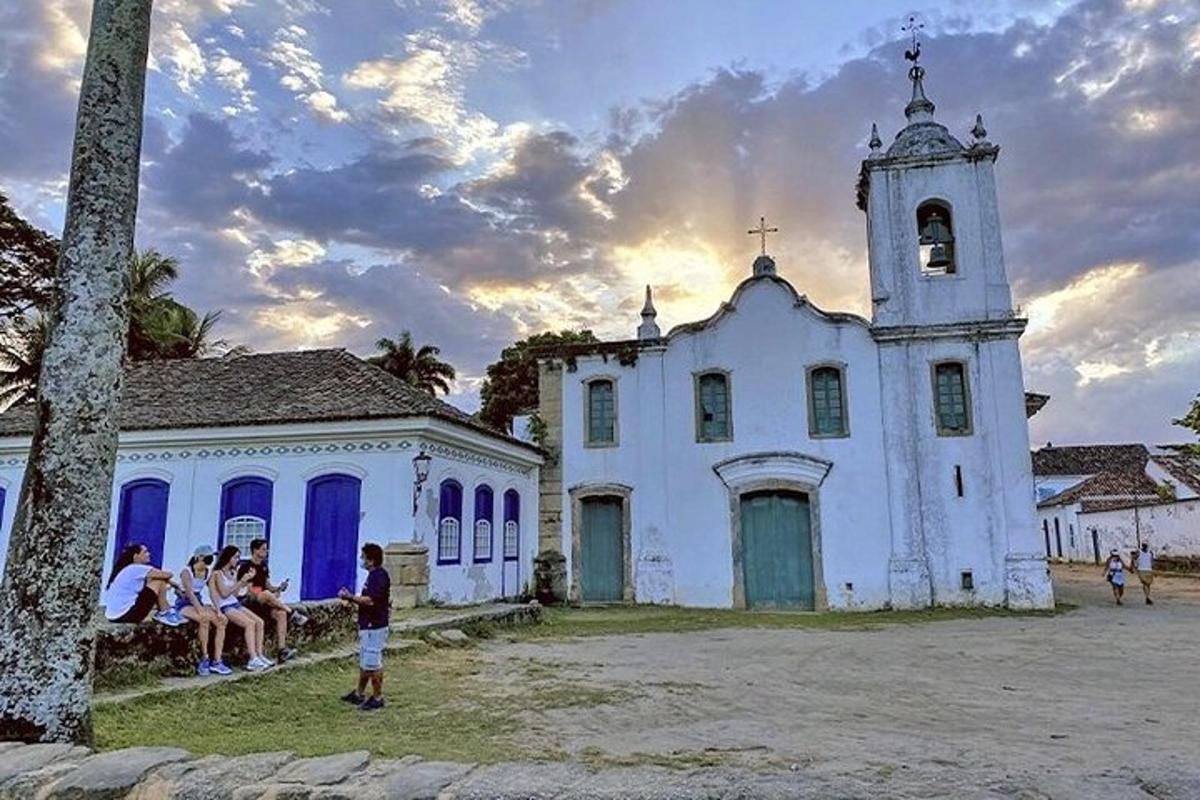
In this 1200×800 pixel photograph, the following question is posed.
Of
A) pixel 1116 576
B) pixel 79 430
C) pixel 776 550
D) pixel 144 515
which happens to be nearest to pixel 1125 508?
pixel 1116 576

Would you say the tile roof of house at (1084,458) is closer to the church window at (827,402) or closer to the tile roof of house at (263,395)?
the church window at (827,402)

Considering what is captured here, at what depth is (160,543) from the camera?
15.9 metres

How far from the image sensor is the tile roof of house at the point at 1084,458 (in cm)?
5466

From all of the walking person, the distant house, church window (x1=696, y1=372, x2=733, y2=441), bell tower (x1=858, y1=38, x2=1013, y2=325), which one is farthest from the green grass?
the distant house

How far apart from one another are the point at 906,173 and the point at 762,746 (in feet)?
53.5

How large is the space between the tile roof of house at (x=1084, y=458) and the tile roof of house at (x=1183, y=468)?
1546 cm

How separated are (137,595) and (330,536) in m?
7.60

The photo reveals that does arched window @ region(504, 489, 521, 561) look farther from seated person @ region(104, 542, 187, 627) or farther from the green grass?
seated person @ region(104, 542, 187, 627)

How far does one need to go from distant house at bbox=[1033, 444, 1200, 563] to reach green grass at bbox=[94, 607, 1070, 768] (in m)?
24.9

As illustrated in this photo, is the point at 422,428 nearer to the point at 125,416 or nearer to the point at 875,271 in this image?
the point at 125,416

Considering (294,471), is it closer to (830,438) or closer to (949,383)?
(830,438)

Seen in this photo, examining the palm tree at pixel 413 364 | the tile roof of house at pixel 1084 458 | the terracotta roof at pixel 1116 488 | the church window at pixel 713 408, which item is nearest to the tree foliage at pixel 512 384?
the palm tree at pixel 413 364

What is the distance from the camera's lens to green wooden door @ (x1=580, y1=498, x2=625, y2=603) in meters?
19.2

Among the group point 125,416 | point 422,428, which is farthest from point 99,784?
point 125,416
